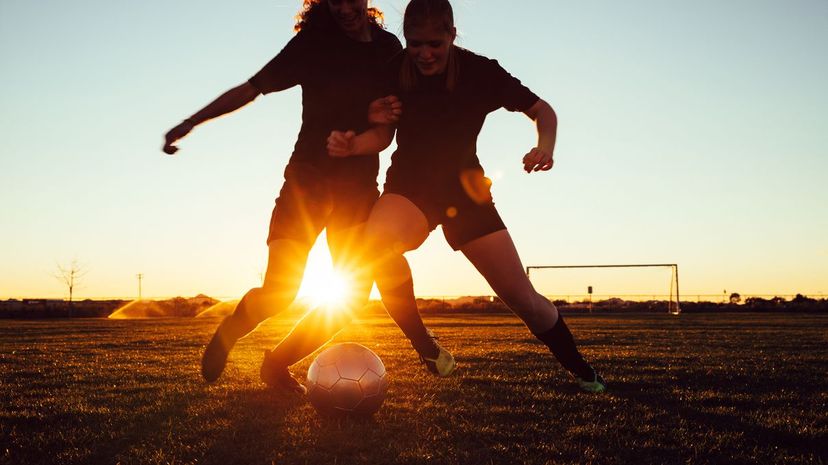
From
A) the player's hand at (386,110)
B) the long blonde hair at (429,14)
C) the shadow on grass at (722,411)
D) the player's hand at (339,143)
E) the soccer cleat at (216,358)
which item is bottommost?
the shadow on grass at (722,411)

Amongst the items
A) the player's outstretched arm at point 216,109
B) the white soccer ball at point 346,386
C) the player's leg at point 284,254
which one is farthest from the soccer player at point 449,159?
the player's outstretched arm at point 216,109

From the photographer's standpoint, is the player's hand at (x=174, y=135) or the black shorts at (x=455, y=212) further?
the black shorts at (x=455, y=212)

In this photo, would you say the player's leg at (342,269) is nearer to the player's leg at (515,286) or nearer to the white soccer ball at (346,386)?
the white soccer ball at (346,386)

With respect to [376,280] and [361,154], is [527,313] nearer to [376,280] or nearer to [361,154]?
[376,280]

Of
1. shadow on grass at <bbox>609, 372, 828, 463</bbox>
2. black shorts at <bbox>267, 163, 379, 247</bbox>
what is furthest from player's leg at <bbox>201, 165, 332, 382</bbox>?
shadow on grass at <bbox>609, 372, 828, 463</bbox>

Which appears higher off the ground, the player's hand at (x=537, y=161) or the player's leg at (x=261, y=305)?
the player's hand at (x=537, y=161)

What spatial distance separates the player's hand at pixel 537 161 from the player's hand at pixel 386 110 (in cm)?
84

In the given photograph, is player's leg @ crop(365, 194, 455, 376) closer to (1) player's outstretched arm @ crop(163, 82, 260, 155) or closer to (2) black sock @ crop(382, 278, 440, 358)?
(2) black sock @ crop(382, 278, 440, 358)

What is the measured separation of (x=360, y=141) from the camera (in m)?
4.16

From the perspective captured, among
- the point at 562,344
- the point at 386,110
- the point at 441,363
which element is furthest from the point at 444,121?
the point at 441,363

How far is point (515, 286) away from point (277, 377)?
5.81 feet

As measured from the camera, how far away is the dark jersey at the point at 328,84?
4.31m

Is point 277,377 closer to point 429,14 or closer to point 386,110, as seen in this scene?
point 386,110

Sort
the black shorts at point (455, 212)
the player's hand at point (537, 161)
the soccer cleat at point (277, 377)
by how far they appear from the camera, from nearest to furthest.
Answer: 1. the player's hand at point (537, 161)
2. the black shorts at point (455, 212)
3. the soccer cleat at point (277, 377)
